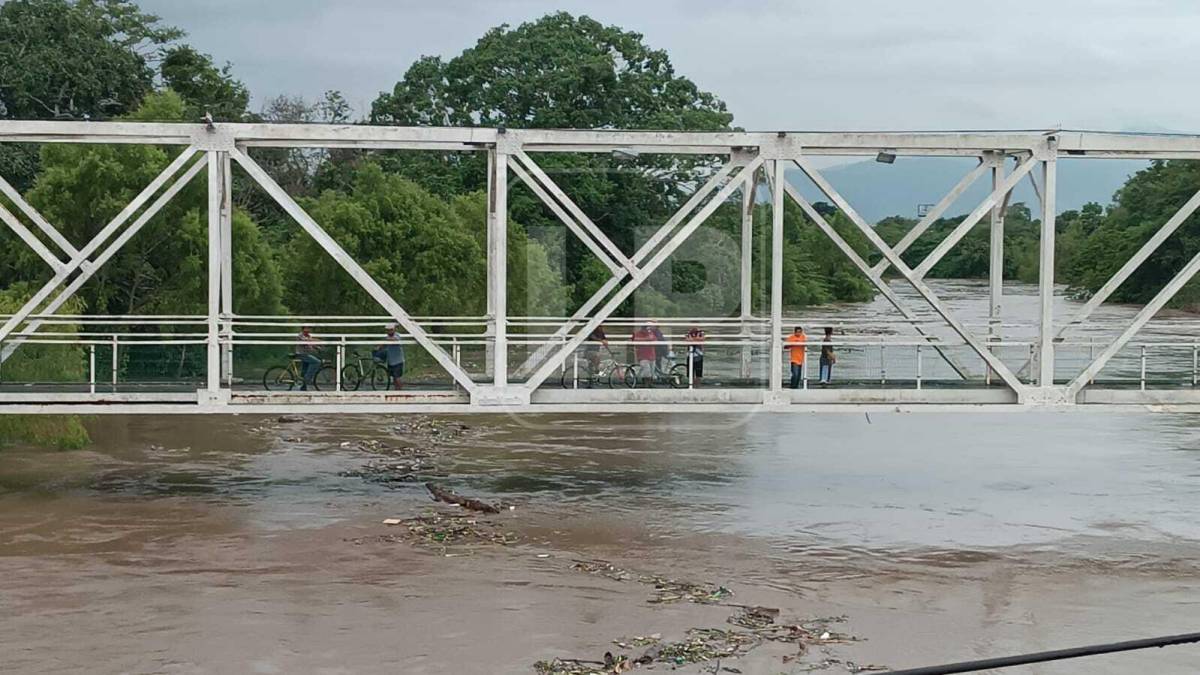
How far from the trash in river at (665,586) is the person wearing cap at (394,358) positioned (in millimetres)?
5132

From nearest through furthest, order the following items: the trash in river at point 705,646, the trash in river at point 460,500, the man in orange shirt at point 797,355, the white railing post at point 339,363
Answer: the trash in river at point 705,646, the white railing post at point 339,363, the man in orange shirt at point 797,355, the trash in river at point 460,500

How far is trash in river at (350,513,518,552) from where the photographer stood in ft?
65.8

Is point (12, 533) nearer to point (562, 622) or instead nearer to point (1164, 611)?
point (562, 622)

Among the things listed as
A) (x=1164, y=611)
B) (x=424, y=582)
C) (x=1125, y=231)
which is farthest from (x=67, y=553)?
(x=1125, y=231)

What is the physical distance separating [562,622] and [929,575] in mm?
5581

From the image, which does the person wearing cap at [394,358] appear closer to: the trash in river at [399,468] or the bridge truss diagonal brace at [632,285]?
the bridge truss diagonal brace at [632,285]

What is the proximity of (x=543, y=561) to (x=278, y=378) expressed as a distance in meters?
6.00

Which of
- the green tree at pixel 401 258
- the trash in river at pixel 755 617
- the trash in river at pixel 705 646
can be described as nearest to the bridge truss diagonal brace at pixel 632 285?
the trash in river at pixel 755 617

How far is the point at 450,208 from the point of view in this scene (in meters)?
49.1

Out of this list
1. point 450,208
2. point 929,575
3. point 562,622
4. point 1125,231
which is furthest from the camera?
point 1125,231

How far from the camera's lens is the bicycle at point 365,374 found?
877 inches

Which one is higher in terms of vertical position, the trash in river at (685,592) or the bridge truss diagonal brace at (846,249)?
the bridge truss diagonal brace at (846,249)

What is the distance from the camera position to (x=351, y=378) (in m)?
22.4

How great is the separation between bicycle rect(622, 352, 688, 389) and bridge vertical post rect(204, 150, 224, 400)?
250 inches
